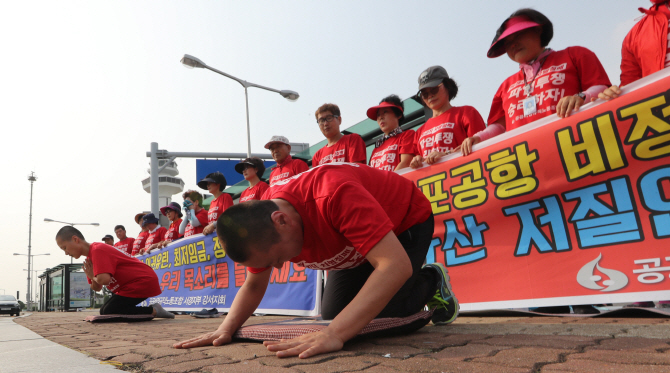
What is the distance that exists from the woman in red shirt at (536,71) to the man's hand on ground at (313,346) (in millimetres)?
2338

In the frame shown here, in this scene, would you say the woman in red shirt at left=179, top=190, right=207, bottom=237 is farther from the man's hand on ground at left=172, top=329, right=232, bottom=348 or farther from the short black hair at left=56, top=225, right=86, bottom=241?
the man's hand on ground at left=172, top=329, right=232, bottom=348

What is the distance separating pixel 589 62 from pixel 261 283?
2797mm

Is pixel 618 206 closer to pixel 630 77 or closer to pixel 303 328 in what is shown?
pixel 630 77

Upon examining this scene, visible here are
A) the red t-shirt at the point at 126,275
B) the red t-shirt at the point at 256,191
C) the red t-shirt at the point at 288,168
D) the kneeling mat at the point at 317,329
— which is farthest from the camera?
the red t-shirt at the point at 256,191

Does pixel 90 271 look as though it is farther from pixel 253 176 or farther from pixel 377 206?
pixel 377 206

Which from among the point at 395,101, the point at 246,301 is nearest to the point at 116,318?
the point at 246,301

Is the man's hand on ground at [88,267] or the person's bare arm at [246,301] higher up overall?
the man's hand on ground at [88,267]

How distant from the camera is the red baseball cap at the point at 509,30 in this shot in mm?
3395

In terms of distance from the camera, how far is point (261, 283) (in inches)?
101

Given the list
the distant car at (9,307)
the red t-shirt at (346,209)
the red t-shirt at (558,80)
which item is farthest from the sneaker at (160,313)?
the distant car at (9,307)

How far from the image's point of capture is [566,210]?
3.09 metres

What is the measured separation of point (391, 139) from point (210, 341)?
3.06 meters

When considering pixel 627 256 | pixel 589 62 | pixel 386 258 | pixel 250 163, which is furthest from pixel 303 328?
pixel 250 163

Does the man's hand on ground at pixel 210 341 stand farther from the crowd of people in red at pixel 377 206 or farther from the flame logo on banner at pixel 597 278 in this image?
the flame logo on banner at pixel 597 278
